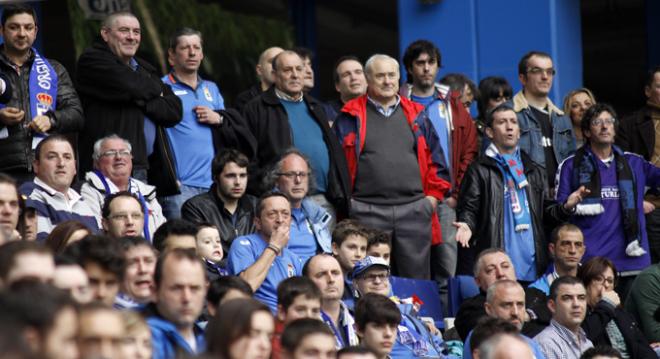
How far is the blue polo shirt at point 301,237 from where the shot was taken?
36.0 feet

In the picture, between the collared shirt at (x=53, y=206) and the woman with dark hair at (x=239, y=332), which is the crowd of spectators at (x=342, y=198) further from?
the woman with dark hair at (x=239, y=332)

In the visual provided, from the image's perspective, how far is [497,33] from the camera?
15.4 metres

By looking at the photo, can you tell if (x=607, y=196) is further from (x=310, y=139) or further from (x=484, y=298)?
(x=310, y=139)

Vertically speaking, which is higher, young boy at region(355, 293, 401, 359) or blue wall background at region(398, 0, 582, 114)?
blue wall background at region(398, 0, 582, 114)

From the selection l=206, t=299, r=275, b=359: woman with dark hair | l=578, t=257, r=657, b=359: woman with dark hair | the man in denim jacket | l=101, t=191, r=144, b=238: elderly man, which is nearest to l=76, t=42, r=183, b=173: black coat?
l=101, t=191, r=144, b=238: elderly man

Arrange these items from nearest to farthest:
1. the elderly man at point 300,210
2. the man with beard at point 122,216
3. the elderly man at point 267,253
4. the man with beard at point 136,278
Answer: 1. the man with beard at point 136,278
2. the man with beard at point 122,216
3. the elderly man at point 267,253
4. the elderly man at point 300,210

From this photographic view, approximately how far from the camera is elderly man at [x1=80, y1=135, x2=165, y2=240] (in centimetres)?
1023

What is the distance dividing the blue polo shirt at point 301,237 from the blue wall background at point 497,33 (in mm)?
4557

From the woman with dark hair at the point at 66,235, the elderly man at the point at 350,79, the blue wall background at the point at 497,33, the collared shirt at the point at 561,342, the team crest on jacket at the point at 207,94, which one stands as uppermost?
the blue wall background at the point at 497,33

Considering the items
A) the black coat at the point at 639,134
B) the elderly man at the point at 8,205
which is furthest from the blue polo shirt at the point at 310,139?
the elderly man at the point at 8,205

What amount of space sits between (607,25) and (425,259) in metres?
11.8

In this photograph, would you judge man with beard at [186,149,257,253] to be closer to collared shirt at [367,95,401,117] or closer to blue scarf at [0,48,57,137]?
blue scarf at [0,48,57,137]

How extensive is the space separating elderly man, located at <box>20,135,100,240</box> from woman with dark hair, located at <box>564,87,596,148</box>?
520cm

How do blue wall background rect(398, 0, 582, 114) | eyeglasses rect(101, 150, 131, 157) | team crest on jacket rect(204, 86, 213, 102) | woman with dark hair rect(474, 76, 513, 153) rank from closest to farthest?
1. eyeglasses rect(101, 150, 131, 157)
2. team crest on jacket rect(204, 86, 213, 102)
3. woman with dark hair rect(474, 76, 513, 153)
4. blue wall background rect(398, 0, 582, 114)
